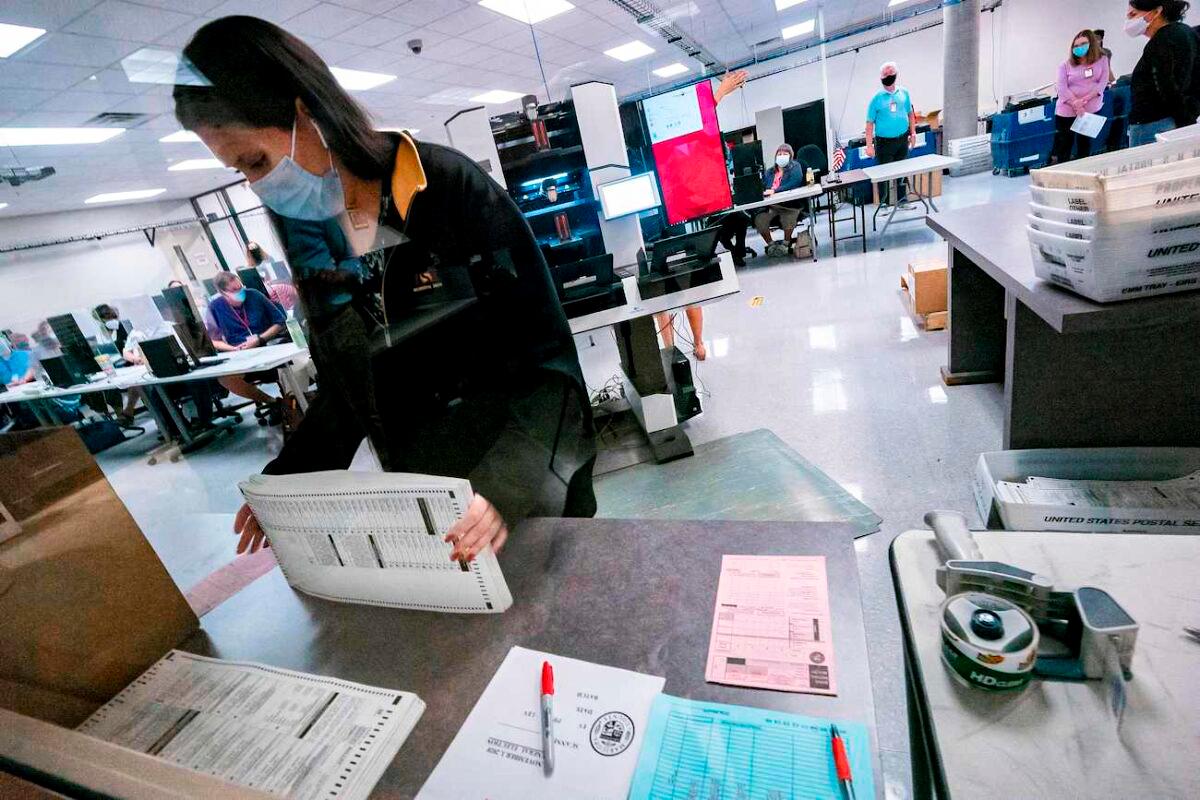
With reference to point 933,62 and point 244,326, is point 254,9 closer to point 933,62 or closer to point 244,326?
point 244,326

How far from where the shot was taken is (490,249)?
2.85 ft

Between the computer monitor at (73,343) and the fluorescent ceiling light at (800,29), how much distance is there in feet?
40.3

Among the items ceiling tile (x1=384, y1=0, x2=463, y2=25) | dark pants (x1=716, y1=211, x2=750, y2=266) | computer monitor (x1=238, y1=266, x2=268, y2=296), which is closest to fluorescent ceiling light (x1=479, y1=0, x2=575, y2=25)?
ceiling tile (x1=384, y1=0, x2=463, y2=25)

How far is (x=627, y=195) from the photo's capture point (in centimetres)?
374

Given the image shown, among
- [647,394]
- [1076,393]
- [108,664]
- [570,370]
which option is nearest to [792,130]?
[647,394]

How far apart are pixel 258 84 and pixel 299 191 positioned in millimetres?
154

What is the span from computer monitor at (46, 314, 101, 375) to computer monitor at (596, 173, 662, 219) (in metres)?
3.23

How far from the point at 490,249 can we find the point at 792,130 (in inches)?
345

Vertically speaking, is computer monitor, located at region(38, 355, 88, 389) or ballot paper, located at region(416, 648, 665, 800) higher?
computer monitor, located at region(38, 355, 88, 389)

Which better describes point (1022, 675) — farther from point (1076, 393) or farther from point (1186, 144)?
point (1076, 393)

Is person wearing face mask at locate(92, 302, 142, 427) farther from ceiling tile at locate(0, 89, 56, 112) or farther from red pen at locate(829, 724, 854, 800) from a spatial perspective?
red pen at locate(829, 724, 854, 800)

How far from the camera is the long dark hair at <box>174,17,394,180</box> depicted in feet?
2.23

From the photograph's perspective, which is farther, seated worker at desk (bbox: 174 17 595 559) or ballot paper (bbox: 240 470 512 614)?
seated worker at desk (bbox: 174 17 595 559)

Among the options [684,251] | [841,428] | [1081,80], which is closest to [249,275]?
[684,251]
